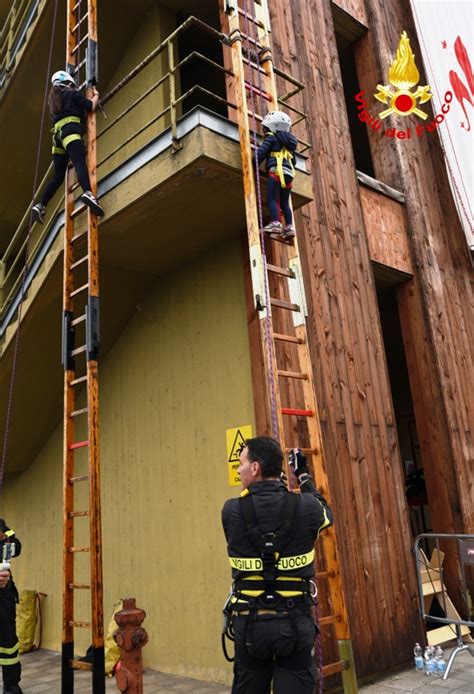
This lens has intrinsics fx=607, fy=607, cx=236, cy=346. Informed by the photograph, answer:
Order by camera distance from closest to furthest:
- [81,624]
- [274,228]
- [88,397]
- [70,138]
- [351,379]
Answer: [81,624]
[88,397]
[274,228]
[70,138]
[351,379]

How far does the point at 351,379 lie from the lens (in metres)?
7.21

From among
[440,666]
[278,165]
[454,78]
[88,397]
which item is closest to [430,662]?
[440,666]

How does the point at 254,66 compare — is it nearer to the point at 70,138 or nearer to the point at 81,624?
the point at 70,138

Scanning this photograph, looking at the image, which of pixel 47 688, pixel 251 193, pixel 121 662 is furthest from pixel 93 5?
pixel 47 688

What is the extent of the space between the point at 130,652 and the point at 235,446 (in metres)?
2.46

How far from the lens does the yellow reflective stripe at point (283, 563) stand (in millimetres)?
3273

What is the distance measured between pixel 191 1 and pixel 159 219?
361 centimetres

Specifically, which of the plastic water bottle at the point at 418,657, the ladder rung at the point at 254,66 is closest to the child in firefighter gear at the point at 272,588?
the plastic water bottle at the point at 418,657

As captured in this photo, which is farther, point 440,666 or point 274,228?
point 440,666

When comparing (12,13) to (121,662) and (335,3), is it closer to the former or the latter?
(335,3)

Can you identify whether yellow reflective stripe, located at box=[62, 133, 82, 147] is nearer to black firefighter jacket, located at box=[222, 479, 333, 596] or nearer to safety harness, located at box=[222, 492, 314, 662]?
black firefighter jacket, located at box=[222, 479, 333, 596]

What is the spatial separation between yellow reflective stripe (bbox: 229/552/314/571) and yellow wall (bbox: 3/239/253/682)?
9.72 ft

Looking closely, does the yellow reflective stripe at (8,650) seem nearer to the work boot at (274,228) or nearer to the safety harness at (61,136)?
the work boot at (274,228)

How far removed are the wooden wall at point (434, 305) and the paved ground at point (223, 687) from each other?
2.29 metres
